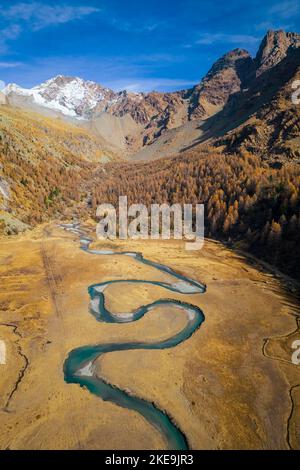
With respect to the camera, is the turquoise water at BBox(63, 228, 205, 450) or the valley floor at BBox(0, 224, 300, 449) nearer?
the valley floor at BBox(0, 224, 300, 449)

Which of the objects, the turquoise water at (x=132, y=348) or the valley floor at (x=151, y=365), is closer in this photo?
the valley floor at (x=151, y=365)

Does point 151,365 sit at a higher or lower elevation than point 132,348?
lower

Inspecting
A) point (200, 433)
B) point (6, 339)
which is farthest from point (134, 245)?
point (200, 433)

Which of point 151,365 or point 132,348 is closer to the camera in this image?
point 151,365
